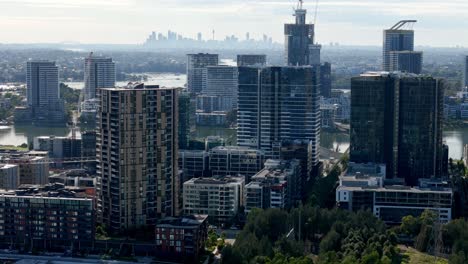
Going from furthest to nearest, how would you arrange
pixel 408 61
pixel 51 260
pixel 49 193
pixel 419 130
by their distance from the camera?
pixel 408 61
pixel 419 130
pixel 49 193
pixel 51 260

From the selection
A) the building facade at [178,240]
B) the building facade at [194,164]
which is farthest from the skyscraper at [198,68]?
the building facade at [178,240]

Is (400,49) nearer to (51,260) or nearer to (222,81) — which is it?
(222,81)

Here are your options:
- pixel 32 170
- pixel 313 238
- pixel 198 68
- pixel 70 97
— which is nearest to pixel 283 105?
pixel 32 170

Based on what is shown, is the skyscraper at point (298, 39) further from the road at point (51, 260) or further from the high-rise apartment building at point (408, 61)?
the road at point (51, 260)

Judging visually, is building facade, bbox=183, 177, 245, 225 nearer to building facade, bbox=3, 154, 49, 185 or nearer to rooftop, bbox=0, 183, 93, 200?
rooftop, bbox=0, 183, 93, 200

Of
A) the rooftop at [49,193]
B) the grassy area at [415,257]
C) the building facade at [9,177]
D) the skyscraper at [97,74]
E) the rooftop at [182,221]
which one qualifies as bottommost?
the grassy area at [415,257]

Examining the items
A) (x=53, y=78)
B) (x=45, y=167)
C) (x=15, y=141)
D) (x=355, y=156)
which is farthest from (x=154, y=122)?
(x=53, y=78)
